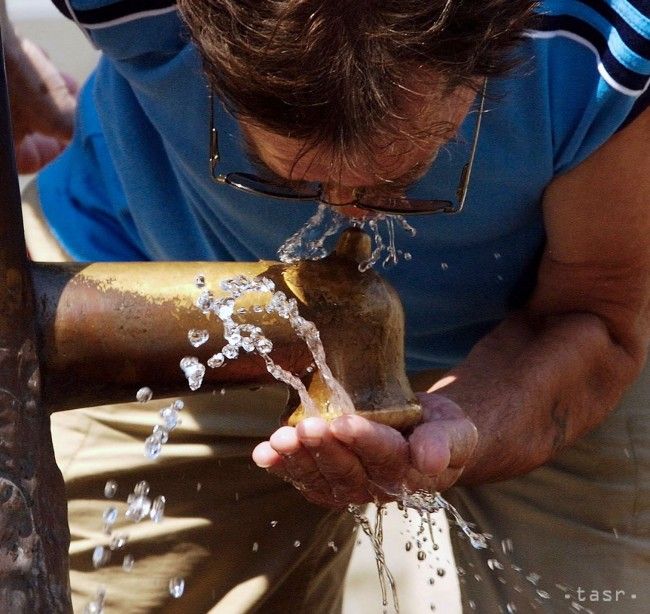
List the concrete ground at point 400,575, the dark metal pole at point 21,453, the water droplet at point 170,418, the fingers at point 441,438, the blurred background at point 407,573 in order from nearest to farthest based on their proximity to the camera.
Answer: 1. the dark metal pole at point 21,453
2. the fingers at point 441,438
3. the water droplet at point 170,418
4. the blurred background at point 407,573
5. the concrete ground at point 400,575

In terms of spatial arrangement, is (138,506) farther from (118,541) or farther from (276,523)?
(276,523)

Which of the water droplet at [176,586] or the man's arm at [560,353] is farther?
the water droplet at [176,586]

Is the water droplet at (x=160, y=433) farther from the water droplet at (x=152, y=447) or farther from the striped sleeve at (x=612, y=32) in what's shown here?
the striped sleeve at (x=612, y=32)

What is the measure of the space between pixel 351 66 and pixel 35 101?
4.29 ft

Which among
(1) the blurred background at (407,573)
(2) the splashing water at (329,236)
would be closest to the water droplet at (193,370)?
(2) the splashing water at (329,236)

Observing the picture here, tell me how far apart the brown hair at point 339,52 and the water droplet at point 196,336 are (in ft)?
0.66

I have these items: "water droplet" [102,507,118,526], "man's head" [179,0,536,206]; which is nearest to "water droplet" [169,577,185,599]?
"water droplet" [102,507,118,526]

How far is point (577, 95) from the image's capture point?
1.41 meters

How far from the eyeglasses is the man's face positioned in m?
0.01

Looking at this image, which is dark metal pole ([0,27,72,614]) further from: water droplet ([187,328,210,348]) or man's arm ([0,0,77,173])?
man's arm ([0,0,77,173])

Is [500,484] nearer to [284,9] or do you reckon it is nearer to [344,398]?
[344,398]

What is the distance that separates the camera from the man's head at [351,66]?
107 cm

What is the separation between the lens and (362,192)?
50.6 inches

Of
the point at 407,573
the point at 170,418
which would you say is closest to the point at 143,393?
the point at 170,418
